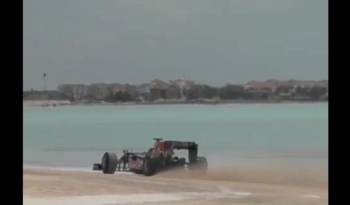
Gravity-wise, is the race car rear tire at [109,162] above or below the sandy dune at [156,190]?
above

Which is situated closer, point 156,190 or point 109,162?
point 156,190

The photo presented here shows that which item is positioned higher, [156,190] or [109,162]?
[109,162]

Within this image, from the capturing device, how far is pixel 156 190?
11.2ft

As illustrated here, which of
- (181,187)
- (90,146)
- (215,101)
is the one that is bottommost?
(181,187)

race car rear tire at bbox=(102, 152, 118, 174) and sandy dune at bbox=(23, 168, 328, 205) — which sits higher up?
race car rear tire at bbox=(102, 152, 118, 174)

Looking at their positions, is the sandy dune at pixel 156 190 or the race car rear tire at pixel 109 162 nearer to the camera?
the sandy dune at pixel 156 190

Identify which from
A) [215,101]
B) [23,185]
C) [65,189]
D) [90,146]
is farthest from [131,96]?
[90,146]

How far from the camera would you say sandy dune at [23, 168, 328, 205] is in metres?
2.99

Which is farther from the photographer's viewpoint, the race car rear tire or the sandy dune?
the race car rear tire

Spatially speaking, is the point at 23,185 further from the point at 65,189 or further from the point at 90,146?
the point at 90,146

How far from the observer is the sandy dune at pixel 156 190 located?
2.99 m
